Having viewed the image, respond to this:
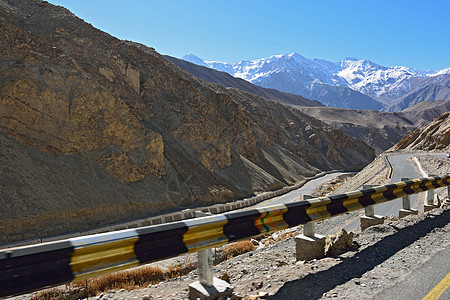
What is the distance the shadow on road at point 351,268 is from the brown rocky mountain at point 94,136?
23555 mm

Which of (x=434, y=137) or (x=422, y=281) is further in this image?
(x=434, y=137)

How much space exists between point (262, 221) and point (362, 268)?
1770mm

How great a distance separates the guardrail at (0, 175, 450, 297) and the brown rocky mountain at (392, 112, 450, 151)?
51.3m

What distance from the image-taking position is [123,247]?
298 cm

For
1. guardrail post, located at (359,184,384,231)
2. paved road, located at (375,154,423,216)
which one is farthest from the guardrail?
paved road, located at (375,154,423,216)

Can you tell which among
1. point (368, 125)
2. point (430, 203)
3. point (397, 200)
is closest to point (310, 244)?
point (430, 203)

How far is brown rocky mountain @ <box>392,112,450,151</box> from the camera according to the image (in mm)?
46312

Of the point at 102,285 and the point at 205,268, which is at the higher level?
the point at 205,268

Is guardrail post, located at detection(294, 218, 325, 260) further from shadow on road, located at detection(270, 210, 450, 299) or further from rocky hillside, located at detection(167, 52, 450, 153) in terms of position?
rocky hillside, located at detection(167, 52, 450, 153)

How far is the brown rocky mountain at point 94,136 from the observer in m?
24.5

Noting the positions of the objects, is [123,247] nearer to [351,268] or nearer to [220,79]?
[351,268]

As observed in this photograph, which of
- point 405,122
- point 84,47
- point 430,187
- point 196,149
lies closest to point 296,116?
point 196,149

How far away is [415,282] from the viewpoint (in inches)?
156

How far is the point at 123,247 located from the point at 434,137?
192 feet
